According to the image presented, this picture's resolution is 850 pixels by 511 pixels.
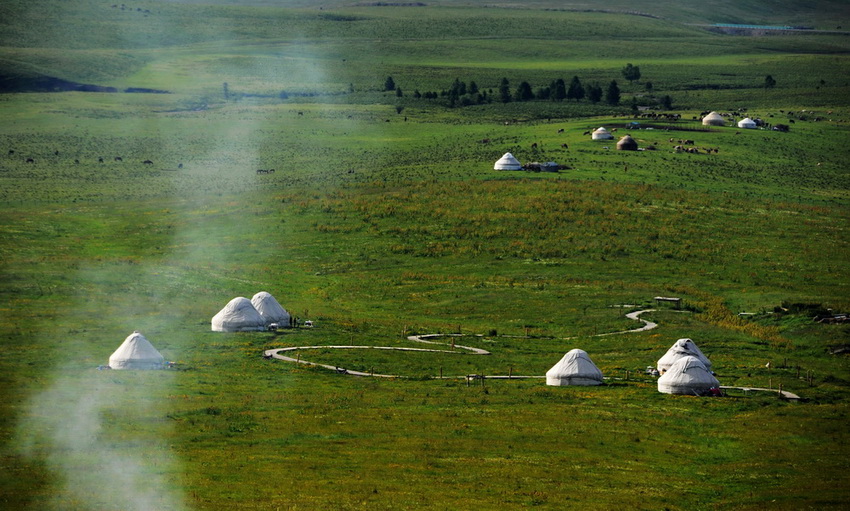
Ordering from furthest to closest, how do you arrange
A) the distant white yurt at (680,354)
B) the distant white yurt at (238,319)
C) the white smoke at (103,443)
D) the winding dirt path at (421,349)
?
the distant white yurt at (238,319)
the winding dirt path at (421,349)
the distant white yurt at (680,354)
the white smoke at (103,443)

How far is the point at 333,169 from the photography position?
171 m

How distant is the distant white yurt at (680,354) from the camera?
239 feet

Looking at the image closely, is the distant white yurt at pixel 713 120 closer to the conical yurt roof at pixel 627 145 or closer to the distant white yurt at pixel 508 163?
the conical yurt roof at pixel 627 145

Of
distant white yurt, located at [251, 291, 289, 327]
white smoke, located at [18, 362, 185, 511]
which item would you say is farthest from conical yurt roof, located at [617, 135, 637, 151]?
white smoke, located at [18, 362, 185, 511]

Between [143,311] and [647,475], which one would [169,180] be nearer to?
[143,311]

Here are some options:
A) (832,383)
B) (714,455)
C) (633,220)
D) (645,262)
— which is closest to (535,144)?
(633,220)

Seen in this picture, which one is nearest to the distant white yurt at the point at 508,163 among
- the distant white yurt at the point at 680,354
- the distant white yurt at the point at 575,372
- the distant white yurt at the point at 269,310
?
the distant white yurt at the point at 269,310

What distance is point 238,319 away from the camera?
277 ft

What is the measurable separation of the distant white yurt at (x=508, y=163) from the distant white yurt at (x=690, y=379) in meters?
82.8

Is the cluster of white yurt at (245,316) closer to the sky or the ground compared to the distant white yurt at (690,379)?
closer to the sky

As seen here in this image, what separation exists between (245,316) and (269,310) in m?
2.31

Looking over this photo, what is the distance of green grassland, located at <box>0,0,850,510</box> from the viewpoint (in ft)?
174

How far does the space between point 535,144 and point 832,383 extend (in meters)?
98.4

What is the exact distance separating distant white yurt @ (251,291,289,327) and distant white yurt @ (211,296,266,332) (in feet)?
2.89
